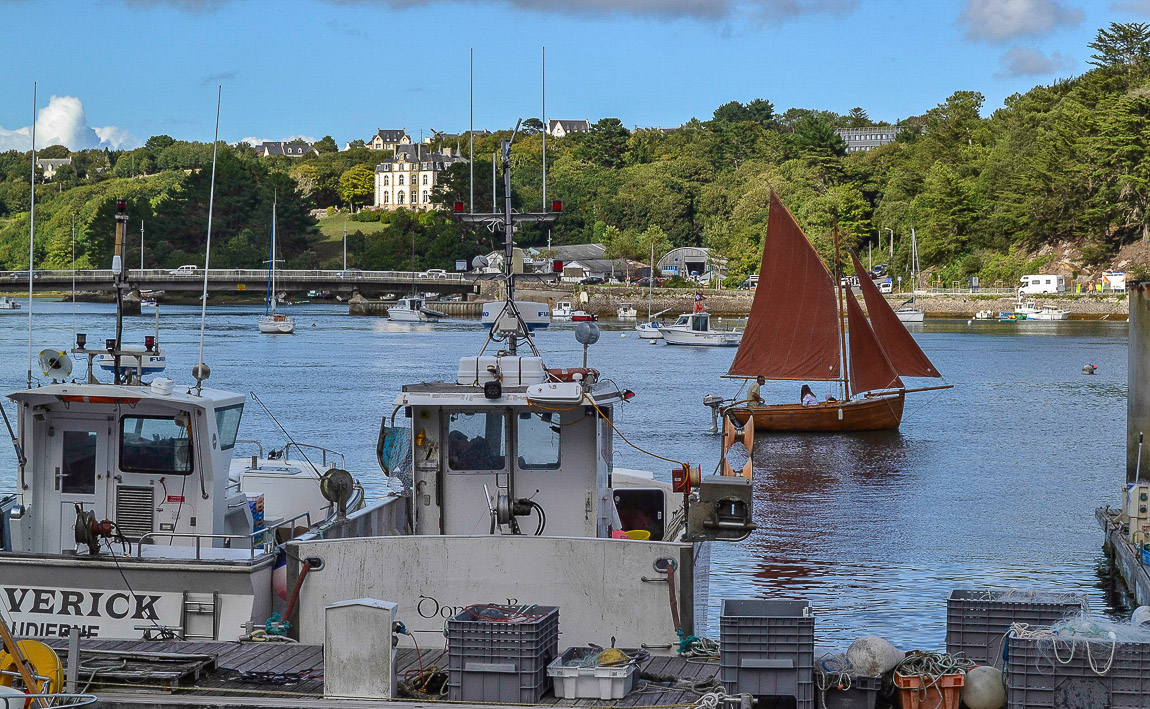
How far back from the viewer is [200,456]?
14.7 metres

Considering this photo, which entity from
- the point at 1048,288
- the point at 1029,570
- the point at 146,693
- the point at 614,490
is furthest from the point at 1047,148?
the point at 146,693

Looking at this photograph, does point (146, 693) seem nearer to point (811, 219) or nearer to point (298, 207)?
point (811, 219)

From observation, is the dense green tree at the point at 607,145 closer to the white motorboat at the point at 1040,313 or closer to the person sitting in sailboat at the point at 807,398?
the white motorboat at the point at 1040,313

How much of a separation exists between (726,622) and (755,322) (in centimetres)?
3509

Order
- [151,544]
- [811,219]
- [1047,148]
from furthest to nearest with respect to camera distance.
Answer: [811,219], [1047,148], [151,544]

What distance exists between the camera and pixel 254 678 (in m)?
11.1

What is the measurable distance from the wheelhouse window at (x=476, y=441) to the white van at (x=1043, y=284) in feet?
376

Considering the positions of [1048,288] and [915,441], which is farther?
[1048,288]

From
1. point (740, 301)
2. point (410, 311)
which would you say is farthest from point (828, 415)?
point (740, 301)

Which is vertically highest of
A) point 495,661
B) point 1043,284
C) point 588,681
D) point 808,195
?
point 808,195

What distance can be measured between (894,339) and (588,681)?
35269mm

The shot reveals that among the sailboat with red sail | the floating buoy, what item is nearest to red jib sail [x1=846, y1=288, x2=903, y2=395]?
the sailboat with red sail

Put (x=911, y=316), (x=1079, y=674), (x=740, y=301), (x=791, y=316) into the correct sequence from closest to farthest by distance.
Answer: (x=1079, y=674), (x=791, y=316), (x=911, y=316), (x=740, y=301)

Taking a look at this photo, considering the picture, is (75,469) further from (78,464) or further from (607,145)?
(607,145)
